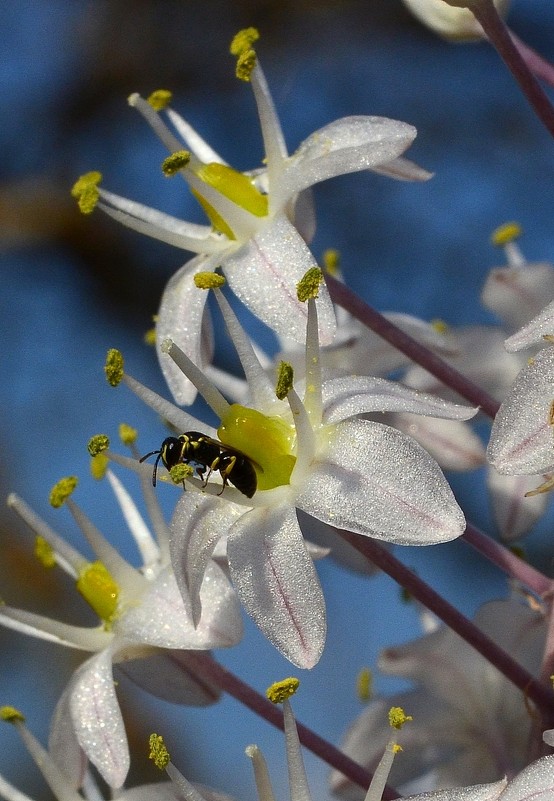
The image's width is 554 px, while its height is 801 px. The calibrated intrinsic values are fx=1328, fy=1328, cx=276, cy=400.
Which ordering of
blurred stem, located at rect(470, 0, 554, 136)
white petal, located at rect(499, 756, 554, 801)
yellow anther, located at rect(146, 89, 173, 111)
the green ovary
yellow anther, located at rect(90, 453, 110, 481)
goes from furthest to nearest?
yellow anther, located at rect(146, 89, 173, 111) → yellow anther, located at rect(90, 453, 110, 481) → blurred stem, located at rect(470, 0, 554, 136) → the green ovary → white petal, located at rect(499, 756, 554, 801)

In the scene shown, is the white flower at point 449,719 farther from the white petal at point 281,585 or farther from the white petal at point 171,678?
the white petal at point 281,585

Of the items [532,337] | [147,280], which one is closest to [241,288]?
[532,337]

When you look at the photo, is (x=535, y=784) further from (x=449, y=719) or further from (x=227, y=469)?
(x=449, y=719)

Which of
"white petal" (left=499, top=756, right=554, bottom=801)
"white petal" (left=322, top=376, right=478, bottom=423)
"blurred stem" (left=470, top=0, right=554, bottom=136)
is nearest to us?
"white petal" (left=499, top=756, right=554, bottom=801)

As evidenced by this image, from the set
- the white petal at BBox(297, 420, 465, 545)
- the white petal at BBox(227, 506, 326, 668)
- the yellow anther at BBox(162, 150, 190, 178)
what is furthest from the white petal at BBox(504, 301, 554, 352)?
the yellow anther at BBox(162, 150, 190, 178)

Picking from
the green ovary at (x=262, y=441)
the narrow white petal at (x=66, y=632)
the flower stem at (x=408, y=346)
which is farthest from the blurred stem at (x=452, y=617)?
the narrow white petal at (x=66, y=632)

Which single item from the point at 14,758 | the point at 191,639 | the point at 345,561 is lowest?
the point at 14,758

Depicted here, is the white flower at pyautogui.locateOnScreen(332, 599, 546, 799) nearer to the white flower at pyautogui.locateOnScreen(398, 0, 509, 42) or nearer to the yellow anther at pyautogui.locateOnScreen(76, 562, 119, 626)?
the yellow anther at pyautogui.locateOnScreen(76, 562, 119, 626)

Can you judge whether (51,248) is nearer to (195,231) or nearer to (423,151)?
(423,151)
